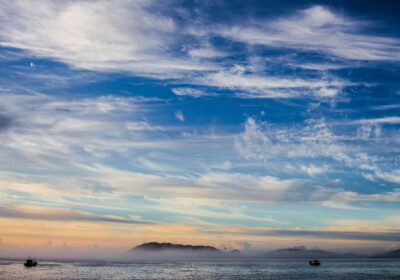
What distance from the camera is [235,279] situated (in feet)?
498

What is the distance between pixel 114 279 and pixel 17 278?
3169 cm

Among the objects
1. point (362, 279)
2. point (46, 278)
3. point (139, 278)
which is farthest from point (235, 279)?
point (46, 278)

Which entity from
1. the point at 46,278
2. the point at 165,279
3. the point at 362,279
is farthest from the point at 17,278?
the point at 362,279

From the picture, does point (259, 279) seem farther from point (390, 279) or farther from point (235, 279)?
point (390, 279)

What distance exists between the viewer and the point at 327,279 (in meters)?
154

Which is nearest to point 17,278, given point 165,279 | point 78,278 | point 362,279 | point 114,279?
point 78,278

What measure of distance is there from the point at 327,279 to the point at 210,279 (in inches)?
1666

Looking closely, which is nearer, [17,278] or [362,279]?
[17,278]

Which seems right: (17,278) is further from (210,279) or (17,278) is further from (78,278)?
(210,279)

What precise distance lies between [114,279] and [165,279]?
17.6 metres

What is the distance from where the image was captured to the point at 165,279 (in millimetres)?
151750

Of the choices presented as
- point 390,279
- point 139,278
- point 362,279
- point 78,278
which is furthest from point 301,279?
point 78,278

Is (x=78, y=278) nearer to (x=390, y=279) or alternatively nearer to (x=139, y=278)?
(x=139, y=278)

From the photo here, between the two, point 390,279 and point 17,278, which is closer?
point 17,278
